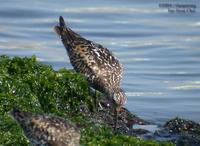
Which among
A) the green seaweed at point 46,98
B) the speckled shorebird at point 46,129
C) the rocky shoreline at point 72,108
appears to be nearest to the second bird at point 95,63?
the rocky shoreline at point 72,108

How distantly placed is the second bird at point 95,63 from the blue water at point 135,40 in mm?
1895

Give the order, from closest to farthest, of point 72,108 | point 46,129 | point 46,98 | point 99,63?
point 46,129 < point 46,98 < point 72,108 < point 99,63

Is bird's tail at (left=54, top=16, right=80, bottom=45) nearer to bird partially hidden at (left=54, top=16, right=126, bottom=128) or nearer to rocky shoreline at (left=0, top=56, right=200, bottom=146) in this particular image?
bird partially hidden at (left=54, top=16, right=126, bottom=128)

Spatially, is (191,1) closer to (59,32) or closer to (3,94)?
(59,32)

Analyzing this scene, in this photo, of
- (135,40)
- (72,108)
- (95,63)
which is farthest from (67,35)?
(135,40)

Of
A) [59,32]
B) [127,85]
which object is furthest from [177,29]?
[59,32]

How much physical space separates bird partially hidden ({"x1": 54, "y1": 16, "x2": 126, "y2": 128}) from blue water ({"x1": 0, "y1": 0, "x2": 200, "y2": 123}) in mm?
1895

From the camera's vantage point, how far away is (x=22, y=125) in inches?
309

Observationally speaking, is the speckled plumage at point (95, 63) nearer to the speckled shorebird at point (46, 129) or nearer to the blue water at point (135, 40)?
the blue water at point (135, 40)

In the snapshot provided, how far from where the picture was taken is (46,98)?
379 inches

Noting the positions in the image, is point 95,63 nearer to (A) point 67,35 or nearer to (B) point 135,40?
(A) point 67,35

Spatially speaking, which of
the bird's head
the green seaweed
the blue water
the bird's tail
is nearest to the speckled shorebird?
the green seaweed

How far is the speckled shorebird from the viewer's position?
7742 millimetres

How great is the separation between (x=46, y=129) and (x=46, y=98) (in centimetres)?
187
